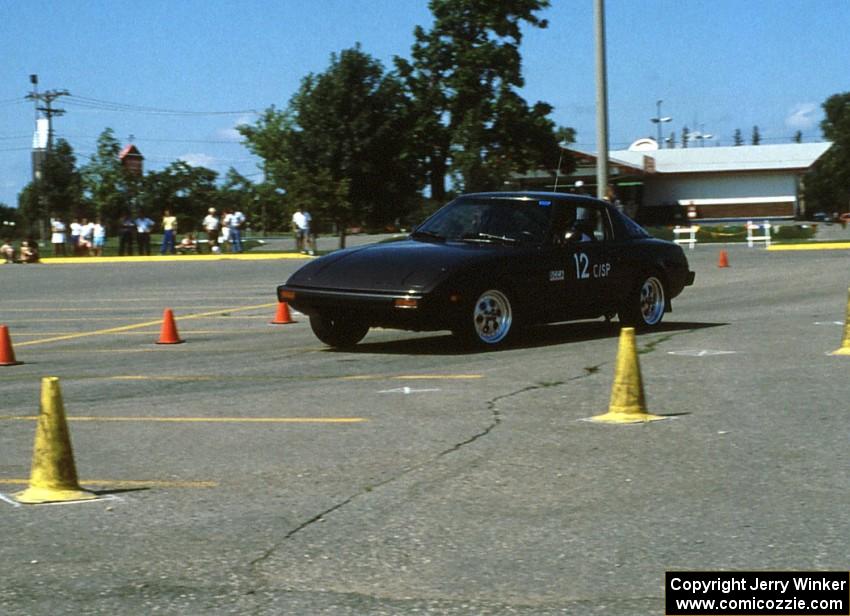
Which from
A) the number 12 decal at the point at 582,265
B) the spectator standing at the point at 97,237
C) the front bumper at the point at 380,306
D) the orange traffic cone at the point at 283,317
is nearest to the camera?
the front bumper at the point at 380,306

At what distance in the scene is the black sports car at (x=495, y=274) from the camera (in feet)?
41.3

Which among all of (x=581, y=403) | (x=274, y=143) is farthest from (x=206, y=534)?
(x=274, y=143)

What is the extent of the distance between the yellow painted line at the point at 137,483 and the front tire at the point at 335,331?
21.2ft

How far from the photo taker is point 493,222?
13812mm

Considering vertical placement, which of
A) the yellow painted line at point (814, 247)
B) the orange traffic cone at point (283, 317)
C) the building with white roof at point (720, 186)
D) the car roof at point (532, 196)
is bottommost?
the orange traffic cone at point (283, 317)

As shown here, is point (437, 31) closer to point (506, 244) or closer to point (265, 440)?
point (506, 244)

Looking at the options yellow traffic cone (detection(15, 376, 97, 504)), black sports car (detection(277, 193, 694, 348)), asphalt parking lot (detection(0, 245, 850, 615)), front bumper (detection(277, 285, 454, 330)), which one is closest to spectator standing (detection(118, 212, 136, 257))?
asphalt parking lot (detection(0, 245, 850, 615))

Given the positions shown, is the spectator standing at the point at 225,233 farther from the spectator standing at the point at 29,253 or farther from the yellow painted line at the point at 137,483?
the yellow painted line at the point at 137,483

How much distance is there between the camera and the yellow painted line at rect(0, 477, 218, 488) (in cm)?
696

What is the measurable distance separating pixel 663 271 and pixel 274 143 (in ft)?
300

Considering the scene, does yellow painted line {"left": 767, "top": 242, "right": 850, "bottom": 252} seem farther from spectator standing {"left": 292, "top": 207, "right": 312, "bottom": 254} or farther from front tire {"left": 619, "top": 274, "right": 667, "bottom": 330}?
front tire {"left": 619, "top": 274, "right": 667, "bottom": 330}

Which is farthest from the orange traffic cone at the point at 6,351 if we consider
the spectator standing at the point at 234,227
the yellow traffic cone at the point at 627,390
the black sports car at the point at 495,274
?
the spectator standing at the point at 234,227

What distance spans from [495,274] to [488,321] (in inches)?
18.4

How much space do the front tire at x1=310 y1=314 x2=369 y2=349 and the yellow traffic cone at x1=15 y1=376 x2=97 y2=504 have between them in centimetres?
686
